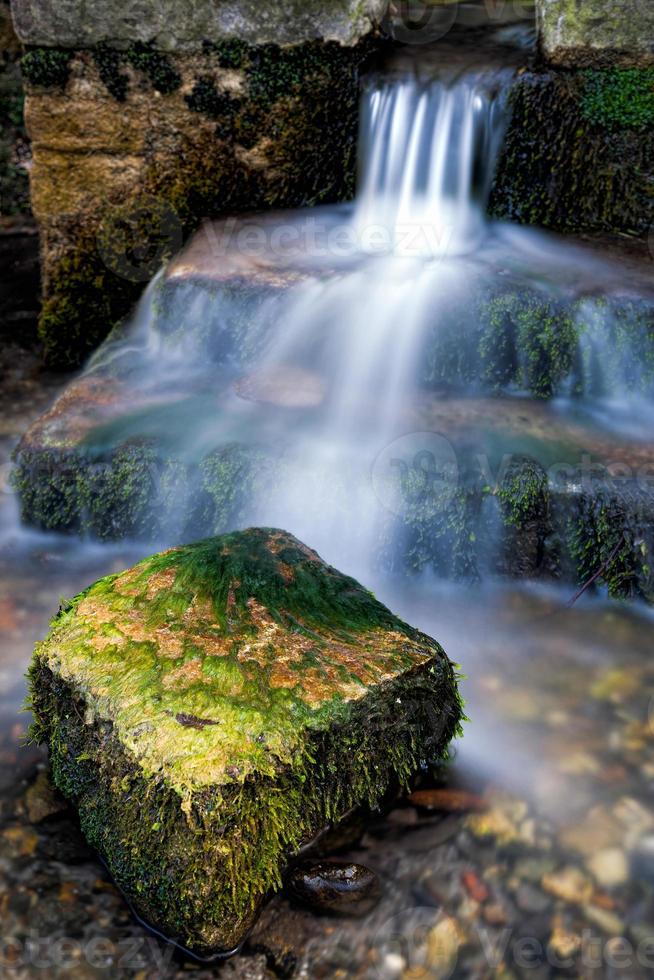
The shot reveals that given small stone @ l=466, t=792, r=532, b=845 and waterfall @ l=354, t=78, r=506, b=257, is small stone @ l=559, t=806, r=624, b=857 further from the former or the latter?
waterfall @ l=354, t=78, r=506, b=257

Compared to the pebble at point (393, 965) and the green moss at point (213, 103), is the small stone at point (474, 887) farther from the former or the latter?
the green moss at point (213, 103)

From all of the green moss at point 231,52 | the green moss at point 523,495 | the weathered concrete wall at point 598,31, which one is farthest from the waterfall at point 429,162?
the green moss at point 523,495

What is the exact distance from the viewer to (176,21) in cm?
514

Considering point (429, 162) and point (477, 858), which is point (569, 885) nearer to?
point (477, 858)

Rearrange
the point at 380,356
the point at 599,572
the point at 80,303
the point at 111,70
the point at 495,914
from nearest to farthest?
the point at 495,914 < the point at 599,572 < the point at 380,356 < the point at 111,70 < the point at 80,303

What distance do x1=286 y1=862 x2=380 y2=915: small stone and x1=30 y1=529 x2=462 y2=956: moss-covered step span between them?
94 mm

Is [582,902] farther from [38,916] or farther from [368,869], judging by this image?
[38,916]

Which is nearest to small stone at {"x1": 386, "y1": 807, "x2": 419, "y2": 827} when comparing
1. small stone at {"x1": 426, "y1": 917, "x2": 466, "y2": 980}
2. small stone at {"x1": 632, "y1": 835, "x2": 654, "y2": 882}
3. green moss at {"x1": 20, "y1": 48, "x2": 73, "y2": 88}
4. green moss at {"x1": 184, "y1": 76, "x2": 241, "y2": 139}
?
small stone at {"x1": 426, "y1": 917, "x2": 466, "y2": 980}

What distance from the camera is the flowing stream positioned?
2.63m

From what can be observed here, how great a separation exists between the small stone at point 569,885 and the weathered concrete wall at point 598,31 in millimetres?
4609

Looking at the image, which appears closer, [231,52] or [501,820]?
[501,820]

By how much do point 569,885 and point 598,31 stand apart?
475 cm

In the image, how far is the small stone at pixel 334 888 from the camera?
252 centimetres

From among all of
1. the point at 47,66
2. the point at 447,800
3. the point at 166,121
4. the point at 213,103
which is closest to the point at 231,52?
the point at 213,103
